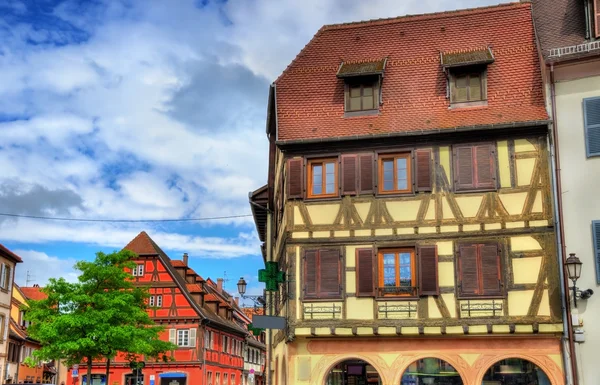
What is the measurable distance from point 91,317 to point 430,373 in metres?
17.4

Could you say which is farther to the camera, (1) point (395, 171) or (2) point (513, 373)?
(1) point (395, 171)

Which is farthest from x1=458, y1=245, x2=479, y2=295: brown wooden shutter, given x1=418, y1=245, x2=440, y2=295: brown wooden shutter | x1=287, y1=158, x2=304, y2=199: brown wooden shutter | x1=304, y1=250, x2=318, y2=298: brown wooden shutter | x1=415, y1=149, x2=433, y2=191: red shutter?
x1=287, y1=158, x2=304, y2=199: brown wooden shutter

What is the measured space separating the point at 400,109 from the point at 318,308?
6077 mm

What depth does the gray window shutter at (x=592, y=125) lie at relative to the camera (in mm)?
20031

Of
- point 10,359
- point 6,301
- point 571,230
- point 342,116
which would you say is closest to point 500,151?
point 571,230

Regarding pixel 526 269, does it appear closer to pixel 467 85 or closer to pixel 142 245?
pixel 467 85

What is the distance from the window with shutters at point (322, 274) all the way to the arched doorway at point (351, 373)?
2001 millimetres

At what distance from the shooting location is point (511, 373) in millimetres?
19906

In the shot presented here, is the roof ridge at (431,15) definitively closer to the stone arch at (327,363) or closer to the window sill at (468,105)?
the window sill at (468,105)

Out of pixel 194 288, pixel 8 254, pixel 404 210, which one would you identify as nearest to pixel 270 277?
pixel 404 210

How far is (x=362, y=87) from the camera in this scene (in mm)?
22266

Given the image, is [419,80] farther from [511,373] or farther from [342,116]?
[511,373]

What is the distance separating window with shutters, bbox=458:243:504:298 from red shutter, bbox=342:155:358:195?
11.6ft

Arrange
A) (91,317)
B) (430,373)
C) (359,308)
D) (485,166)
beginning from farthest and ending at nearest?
(91,317) → (485,166) → (359,308) → (430,373)
